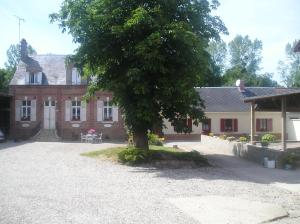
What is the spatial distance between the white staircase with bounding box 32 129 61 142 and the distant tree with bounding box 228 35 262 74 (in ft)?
159

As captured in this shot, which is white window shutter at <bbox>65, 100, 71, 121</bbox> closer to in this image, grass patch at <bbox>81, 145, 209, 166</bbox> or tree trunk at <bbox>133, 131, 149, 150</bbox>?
tree trunk at <bbox>133, 131, 149, 150</bbox>

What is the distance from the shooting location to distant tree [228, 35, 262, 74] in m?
81.2

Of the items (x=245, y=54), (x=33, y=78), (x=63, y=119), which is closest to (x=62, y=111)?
(x=63, y=119)

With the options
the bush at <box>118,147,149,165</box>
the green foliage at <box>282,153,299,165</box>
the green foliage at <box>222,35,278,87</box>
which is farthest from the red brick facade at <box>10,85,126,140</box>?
the green foliage at <box>222,35,278,87</box>

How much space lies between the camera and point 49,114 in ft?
133

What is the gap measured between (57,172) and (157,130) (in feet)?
21.1

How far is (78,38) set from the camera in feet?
68.8

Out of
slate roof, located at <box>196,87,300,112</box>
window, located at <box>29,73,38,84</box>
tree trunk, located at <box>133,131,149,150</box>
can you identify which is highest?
window, located at <box>29,73,38,84</box>

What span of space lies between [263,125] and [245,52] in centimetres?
4050

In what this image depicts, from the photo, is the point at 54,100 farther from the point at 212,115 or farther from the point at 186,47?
the point at 186,47

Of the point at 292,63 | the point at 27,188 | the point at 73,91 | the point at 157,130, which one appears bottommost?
the point at 27,188

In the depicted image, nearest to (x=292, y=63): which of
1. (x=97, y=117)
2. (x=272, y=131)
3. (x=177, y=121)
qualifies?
(x=272, y=131)

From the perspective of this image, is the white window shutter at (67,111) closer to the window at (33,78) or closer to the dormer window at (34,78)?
the dormer window at (34,78)

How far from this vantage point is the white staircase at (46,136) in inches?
1509
